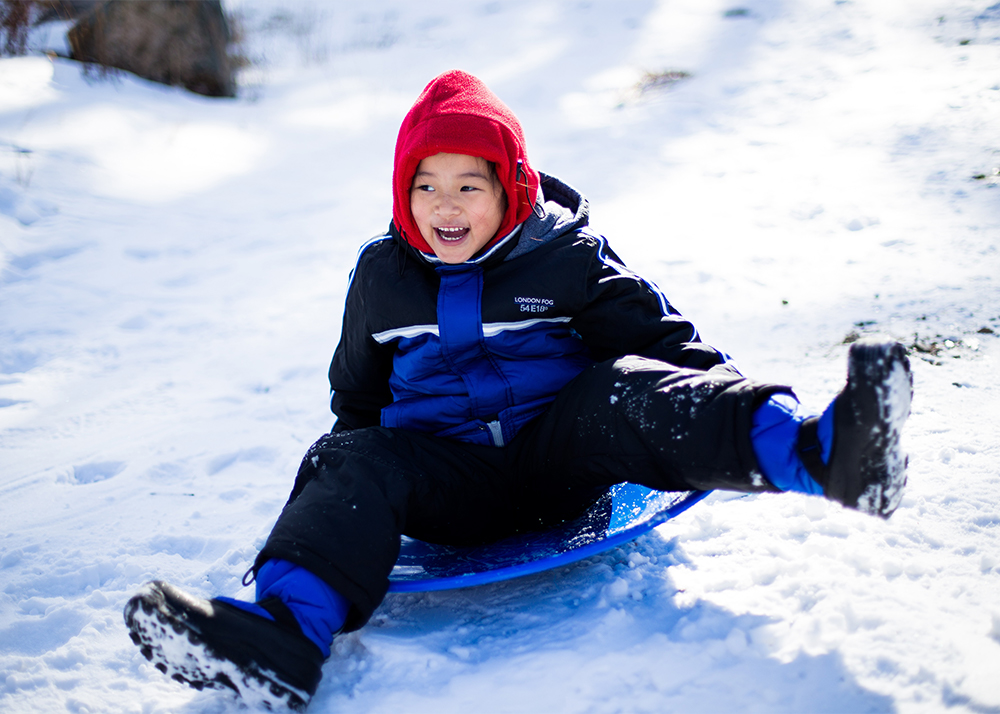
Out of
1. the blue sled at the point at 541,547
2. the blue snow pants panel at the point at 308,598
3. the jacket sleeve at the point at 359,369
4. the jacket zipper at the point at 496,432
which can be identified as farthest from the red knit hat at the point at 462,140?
the blue snow pants panel at the point at 308,598

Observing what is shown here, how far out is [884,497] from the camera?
1.09 meters

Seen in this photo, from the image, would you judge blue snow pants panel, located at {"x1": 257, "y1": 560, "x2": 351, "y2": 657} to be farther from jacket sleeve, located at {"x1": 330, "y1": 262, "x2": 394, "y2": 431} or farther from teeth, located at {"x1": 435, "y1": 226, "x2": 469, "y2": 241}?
teeth, located at {"x1": 435, "y1": 226, "x2": 469, "y2": 241}

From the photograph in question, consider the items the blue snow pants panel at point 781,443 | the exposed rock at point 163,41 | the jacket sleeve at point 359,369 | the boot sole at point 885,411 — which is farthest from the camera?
the exposed rock at point 163,41

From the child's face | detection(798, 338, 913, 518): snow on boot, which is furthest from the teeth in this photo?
detection(798, 338, 913, 518): snow on boot

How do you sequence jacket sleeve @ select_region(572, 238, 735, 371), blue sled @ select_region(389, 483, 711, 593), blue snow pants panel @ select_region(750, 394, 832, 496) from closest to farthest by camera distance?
blue snow pants panel @ select_region(750, 394, 832, 496)
blue sled @ select_region(389, 483, 711, 593)
jacket sleeve @ select_region(572, 238, 735, 371)

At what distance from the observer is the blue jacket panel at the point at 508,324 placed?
5.23 feet

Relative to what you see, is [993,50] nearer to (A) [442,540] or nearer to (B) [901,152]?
(B) [901,152]

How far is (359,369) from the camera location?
1.77 metres

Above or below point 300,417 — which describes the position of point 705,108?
above

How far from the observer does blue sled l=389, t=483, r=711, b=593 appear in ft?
4.31

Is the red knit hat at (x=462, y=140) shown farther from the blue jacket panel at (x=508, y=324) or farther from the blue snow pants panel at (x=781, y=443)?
the blue snow pants panel at (x=781, y=443)

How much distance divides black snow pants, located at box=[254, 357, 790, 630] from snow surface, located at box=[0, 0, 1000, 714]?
15cm

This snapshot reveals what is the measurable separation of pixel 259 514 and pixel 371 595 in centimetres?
70

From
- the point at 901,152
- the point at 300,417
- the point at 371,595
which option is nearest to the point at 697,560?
the point at 371,595
